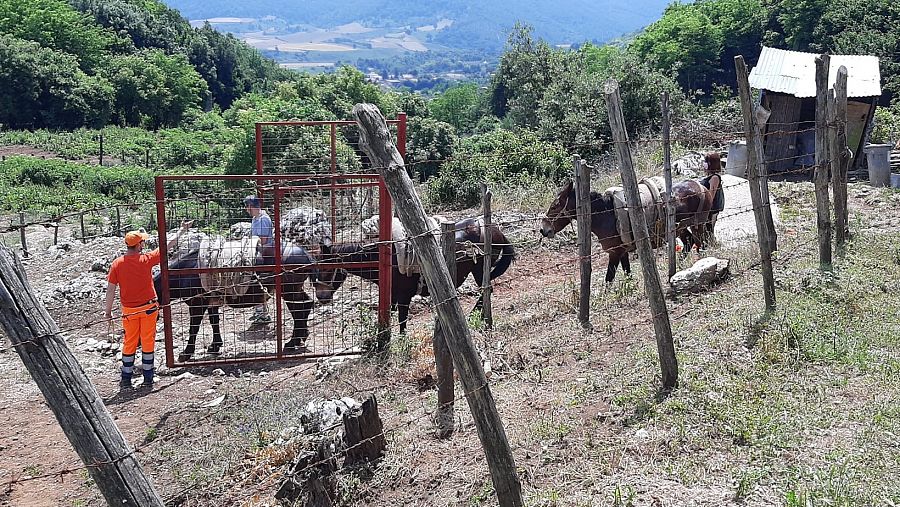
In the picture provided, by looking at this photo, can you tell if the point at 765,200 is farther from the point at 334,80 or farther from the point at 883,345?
the point at 334,80

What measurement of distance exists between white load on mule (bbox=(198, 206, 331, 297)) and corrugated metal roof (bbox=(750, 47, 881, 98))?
15.4 metres

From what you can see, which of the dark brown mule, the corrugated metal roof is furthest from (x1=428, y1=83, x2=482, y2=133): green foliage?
the dark brown mule

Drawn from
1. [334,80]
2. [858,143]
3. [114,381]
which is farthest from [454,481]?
[334,80]

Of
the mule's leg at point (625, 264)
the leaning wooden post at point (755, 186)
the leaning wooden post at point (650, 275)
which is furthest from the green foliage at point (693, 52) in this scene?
the leaning wooden post at point (650, 275)

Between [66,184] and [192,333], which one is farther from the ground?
[66,184]

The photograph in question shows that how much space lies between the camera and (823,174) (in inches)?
308

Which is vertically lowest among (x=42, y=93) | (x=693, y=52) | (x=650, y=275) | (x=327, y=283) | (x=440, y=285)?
(x=327, y=283)

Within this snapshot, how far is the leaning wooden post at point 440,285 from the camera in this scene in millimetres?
3812

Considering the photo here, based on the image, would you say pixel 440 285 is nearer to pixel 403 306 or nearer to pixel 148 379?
pixel 148 379

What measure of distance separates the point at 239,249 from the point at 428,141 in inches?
667

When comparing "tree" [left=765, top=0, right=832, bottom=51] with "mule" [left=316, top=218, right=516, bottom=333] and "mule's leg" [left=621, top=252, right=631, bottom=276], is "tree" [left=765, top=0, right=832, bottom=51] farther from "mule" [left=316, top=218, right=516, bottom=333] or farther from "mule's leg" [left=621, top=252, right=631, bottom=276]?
"mule" [left=316, top=218, right=516, bottom=333]

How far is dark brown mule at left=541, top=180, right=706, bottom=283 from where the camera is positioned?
10.2m

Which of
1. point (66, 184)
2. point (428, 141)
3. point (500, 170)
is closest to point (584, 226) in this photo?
point (500, 170)

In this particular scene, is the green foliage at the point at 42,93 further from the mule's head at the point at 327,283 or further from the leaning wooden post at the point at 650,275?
the leaning wooden post at the point at 650,275
